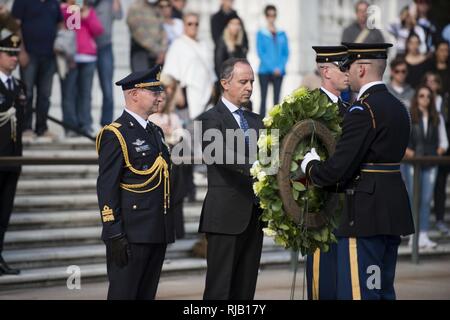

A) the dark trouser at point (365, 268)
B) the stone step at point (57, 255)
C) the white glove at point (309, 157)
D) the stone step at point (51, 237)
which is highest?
the white glove at point (309, 157)

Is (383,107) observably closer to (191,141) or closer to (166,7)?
(191,141)

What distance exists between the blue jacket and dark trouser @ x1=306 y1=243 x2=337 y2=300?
705cm

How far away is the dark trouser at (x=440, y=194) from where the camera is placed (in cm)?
1401

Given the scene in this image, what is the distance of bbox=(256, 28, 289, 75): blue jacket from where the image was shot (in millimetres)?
14867

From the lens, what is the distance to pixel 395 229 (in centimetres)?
749

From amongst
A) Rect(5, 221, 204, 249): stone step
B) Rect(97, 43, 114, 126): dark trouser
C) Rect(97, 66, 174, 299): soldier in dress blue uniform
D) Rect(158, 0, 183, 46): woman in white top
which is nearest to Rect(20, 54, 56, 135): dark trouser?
Rect(97, 43, 114, 126): dark trouser

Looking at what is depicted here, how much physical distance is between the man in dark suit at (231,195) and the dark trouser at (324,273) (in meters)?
0.44

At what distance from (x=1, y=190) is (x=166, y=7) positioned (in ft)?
14.1

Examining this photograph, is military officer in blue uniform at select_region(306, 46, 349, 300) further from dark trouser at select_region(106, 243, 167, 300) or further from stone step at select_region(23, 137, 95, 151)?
stone step at select_region(23, 137, 95, 151)

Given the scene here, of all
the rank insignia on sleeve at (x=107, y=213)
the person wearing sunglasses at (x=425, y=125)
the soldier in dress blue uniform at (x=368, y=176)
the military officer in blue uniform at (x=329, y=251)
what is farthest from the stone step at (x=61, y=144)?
the soldier in dress blue uniform at (x=368, y=176)

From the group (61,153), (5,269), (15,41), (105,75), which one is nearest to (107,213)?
(5,269)

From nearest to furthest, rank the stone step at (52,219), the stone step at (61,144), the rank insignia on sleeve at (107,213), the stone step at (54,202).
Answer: the rank insignia on sleeve at (107,213), the stone step at (52,219), the stone step at (54,202), the stone step at (61,144)

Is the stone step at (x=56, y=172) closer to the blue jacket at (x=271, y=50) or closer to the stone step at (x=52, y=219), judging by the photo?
the stone step at (x=52, y=219)
